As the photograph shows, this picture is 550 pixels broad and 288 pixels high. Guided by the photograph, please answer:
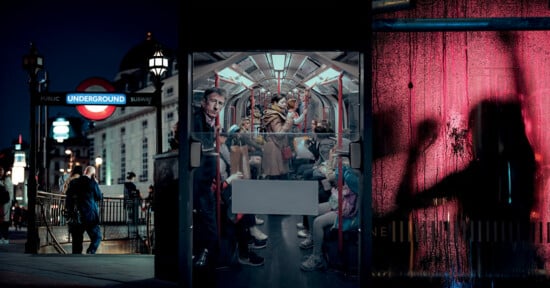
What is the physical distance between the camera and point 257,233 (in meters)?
5.91

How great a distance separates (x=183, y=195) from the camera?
5711mm

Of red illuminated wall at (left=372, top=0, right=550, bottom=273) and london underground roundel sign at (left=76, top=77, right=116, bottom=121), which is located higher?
london underground roundel sign at (left=76, top=77, right=116, bottom=121)

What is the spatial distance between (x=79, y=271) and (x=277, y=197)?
3.82m

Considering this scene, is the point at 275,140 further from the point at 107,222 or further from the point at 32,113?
the point at 107,222

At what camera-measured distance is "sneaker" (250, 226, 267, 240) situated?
5902 mm

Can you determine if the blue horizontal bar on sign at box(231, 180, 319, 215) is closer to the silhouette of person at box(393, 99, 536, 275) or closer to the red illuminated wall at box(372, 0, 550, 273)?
the red illuminated wall at box(372, 0, 550, 273)

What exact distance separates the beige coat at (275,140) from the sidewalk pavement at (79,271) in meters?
2.30

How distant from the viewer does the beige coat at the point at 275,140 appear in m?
5.86

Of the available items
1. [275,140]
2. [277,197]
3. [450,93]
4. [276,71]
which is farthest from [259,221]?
[450,93]

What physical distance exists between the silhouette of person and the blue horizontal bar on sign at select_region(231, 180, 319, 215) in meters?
1.38

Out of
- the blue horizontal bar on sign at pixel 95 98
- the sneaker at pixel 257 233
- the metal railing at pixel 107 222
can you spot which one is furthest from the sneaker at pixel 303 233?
the metal railing at pixel 107 222

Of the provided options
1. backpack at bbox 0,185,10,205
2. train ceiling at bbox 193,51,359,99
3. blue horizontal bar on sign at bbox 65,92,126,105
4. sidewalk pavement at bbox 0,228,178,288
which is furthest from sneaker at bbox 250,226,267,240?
backpack at bbox 0,185,10,205

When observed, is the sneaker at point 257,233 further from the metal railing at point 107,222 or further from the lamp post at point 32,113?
the metal railing at point 107,222

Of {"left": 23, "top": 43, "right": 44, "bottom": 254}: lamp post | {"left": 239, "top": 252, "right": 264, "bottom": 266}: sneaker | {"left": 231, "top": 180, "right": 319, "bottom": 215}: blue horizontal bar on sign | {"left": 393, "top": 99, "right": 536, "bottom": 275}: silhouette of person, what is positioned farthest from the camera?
{"left": 23, "top": 43, "right": 44, "bottom": 254}: lamp post
